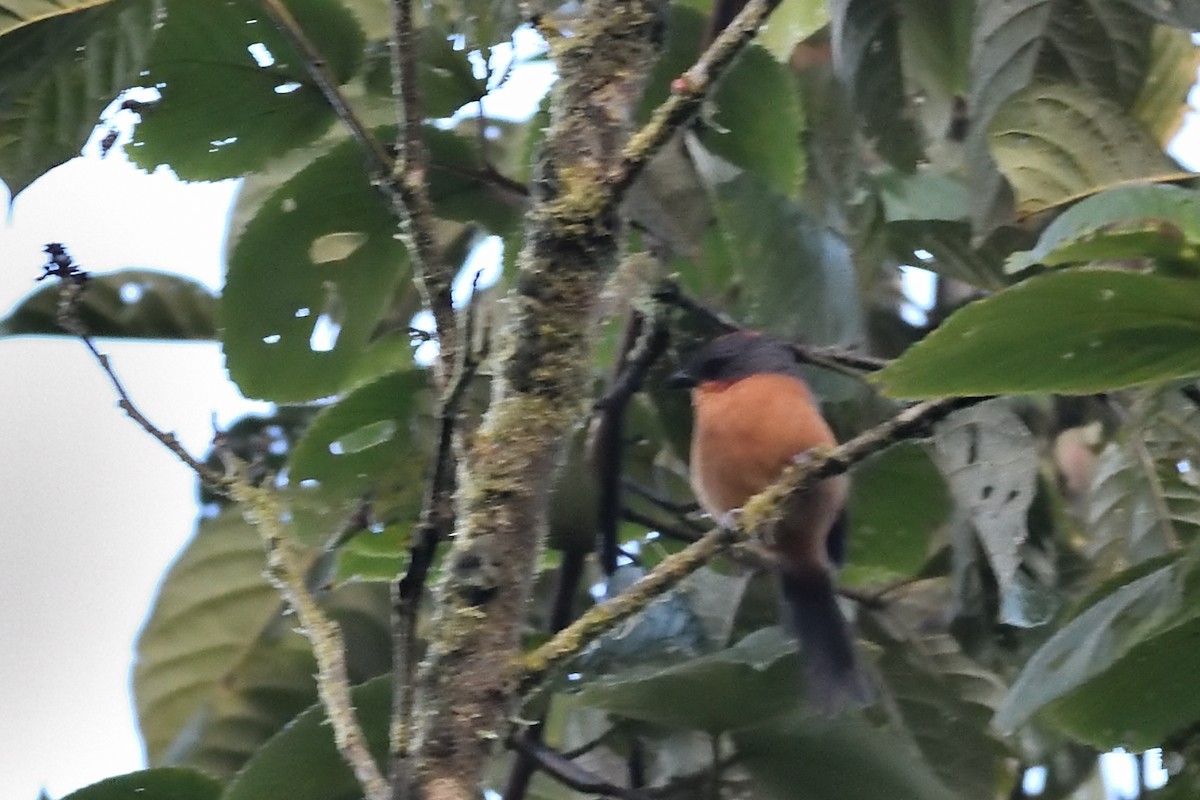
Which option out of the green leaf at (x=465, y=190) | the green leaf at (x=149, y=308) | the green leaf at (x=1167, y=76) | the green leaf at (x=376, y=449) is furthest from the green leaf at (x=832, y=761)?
the green leaf at (x=149, y=308)

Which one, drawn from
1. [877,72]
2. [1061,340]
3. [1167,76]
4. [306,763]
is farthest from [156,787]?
[1167,76]

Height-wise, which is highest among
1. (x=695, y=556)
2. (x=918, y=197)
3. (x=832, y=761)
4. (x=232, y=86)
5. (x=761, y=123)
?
(x=232, y=86)

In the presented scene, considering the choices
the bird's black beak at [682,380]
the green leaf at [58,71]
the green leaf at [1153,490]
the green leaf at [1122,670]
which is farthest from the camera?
the bird's black beak at [682,380]

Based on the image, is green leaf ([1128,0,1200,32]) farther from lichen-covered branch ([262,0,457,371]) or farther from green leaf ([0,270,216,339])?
green leaf ([0,270,216,339])

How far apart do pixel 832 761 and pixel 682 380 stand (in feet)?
1.45

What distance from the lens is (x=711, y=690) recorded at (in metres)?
1.07

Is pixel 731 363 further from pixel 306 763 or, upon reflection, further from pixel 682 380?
pixel 306 763

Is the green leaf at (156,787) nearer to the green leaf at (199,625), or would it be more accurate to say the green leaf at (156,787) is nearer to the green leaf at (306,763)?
the green leaf at (306,763)

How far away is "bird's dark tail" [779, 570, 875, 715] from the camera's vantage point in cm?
111

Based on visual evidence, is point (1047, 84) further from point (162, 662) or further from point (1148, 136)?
point (162, 662)

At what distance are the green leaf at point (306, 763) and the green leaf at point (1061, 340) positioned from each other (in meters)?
0.54

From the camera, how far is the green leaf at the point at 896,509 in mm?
1365

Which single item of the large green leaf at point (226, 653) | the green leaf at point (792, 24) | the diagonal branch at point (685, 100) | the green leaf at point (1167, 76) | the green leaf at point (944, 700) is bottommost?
the green leaf at point (944, 700)

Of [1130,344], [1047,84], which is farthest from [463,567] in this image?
[1047,84]
